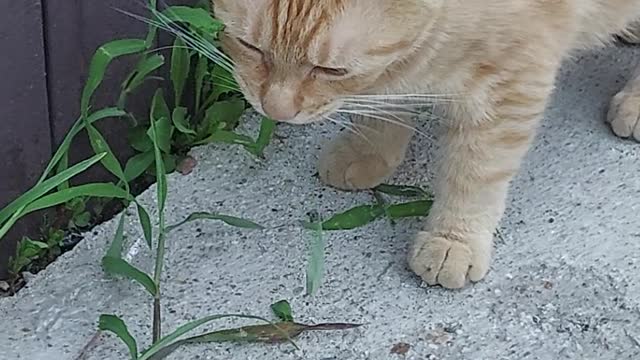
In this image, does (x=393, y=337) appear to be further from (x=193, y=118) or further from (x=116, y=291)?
(x=193, y=118)

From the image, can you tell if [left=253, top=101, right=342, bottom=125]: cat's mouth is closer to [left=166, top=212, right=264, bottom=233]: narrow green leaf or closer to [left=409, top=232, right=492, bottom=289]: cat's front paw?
[left=166, top=212, right=264, bottom=233]: narrow green leaf

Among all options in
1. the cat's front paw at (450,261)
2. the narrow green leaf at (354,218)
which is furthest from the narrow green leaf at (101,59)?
the cat's front paw at (450,261)

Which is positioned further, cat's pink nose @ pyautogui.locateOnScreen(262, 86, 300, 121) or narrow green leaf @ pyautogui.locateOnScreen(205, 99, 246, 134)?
narrow green leaf @ pyautogui.locateOnScreen(205, 99, 246, 134)

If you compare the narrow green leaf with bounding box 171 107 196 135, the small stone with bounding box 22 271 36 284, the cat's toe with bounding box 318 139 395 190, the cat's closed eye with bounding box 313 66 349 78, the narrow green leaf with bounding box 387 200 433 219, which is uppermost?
the cat's closed eye with bounding box 313 66 349 78

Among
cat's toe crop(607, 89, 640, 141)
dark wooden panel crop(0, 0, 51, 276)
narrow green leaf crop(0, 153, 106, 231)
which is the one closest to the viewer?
narrow green leaf crop(0, 153, 106, 231)

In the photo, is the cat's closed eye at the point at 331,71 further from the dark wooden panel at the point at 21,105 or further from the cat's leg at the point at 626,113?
the cat's leg at the point at 626,113

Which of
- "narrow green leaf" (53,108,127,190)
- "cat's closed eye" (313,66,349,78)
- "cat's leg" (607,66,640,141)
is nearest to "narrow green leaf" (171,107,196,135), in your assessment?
"narrow green leaf" (53,108,127,190)

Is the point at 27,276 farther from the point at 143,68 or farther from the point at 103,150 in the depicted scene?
the point at 143,68
